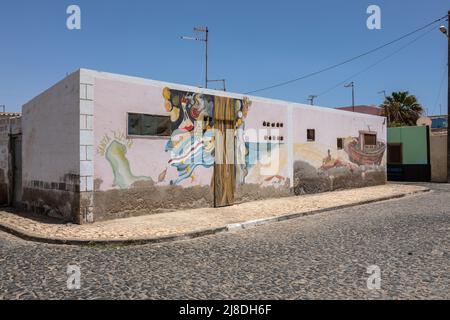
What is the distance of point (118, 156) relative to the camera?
932cm

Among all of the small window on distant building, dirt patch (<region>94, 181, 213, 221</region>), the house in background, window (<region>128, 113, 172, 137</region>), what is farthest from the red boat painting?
window (<region>128, 113, 172, 137</region>)

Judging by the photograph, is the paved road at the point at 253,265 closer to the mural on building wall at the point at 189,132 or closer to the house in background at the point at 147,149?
the house in background at the point at 147,149

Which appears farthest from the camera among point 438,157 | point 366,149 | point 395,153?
point 395,153

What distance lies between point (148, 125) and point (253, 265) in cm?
551

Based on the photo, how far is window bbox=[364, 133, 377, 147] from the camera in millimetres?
18288

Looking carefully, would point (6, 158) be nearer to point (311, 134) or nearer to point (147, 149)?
point (147, 149)

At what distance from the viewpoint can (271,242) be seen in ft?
23.4

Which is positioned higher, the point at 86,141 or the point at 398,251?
the point at 86,141

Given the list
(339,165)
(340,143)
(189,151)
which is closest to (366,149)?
(340,143)

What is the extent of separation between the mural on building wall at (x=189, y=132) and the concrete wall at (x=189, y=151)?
27mm

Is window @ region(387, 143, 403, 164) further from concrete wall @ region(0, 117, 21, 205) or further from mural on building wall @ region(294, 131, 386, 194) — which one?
concrete wall @ region(0, 117, 21, 205)
